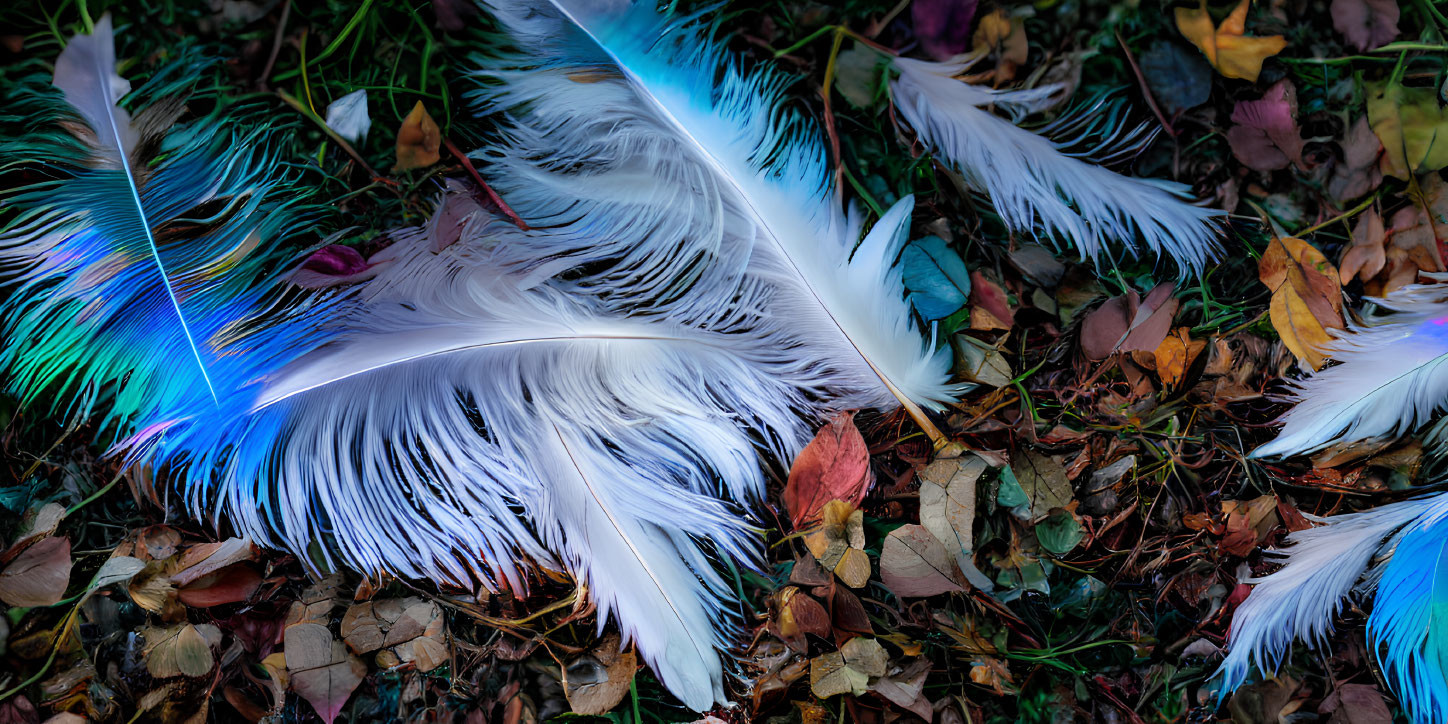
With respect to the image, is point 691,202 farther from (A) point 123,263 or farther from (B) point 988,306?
(A) point 123,263

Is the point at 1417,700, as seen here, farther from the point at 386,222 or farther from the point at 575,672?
the point at 386,222

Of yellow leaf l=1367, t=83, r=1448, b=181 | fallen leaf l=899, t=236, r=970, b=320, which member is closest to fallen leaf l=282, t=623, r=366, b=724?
fallen leaf l=899, t=236, r=970, b=320

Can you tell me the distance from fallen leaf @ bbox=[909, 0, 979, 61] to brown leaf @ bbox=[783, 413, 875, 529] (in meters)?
0.74

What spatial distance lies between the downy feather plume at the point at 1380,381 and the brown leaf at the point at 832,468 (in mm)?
793

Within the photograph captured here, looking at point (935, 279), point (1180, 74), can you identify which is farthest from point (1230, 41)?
point (935, 279)

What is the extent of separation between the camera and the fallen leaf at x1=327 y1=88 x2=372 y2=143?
1.38 metres

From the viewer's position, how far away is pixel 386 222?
1401 millimetres

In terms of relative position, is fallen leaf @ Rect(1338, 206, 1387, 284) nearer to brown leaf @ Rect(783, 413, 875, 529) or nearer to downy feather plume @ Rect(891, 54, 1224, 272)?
downy feather plume @ Rect(891, 54, 1224, 272)

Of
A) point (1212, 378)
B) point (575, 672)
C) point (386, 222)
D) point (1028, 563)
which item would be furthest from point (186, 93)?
point (1212, 378)

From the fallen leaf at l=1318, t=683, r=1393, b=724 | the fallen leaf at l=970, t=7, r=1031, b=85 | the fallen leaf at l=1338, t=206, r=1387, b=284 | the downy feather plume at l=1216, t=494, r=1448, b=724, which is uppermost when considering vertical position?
the fallen leaf at l=970, t=7, r=1031, b=85

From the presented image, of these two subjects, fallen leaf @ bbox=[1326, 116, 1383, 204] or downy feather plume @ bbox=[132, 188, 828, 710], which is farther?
fallen leaf @ bbox=[1326, 116, 1383, 204]

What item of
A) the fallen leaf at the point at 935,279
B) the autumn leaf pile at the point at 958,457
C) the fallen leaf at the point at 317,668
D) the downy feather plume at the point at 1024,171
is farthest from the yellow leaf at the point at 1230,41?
the fallen leaf at the point at 317,668

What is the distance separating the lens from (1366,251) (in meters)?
1.39

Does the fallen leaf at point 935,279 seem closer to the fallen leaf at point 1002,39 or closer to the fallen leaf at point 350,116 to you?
the fallen leaf at point 1002,39
